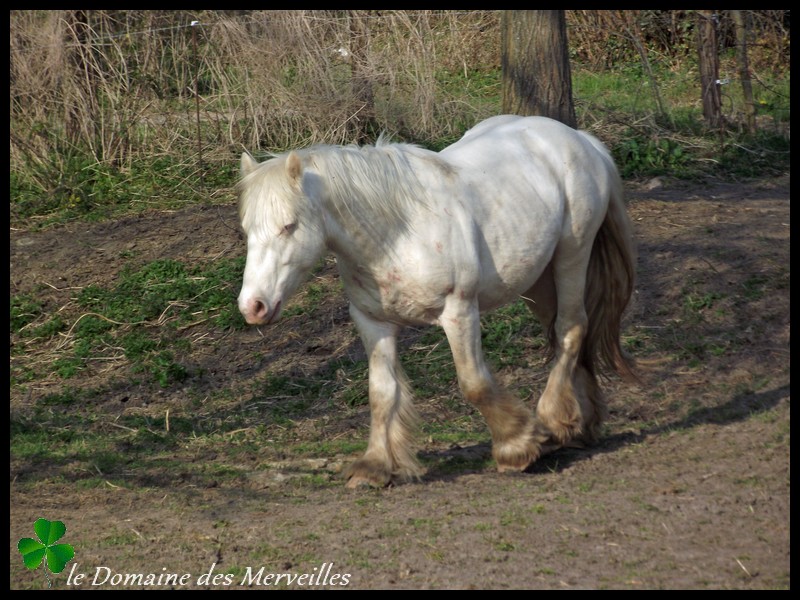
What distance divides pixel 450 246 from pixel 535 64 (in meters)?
4.11

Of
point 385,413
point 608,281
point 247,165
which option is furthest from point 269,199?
point 608,281

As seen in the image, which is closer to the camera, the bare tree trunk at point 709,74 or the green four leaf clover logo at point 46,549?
the green four leaf clover logo at point 46,549

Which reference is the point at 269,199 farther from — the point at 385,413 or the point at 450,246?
the point at 385,413

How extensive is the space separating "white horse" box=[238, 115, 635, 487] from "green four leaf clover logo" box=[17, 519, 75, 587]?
3.95ft

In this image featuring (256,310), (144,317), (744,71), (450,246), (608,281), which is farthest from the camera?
(744,71)

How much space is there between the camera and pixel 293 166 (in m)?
4.34

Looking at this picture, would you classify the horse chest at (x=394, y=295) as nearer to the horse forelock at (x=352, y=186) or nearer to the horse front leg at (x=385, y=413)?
the horse front leg at (x=385, y=413)

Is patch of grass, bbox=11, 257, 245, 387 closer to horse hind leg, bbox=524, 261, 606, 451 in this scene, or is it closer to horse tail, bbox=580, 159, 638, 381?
horse hind leg, bbox=524, 261, 606, 451

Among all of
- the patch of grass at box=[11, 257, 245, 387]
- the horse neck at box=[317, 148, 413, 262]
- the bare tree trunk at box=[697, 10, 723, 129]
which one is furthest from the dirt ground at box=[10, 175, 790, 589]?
the bare tree trunk at box=[697, 10, 723, 129]

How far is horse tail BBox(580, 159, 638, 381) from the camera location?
5.63 metres

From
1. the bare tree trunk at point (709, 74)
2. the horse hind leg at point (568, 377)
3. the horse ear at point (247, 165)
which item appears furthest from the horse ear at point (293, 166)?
the bare tree trunk at point (709, 74)

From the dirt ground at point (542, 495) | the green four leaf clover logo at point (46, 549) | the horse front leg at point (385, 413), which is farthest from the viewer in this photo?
the horse front leg at point (385, 413)

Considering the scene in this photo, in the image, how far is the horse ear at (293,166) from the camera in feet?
14.2

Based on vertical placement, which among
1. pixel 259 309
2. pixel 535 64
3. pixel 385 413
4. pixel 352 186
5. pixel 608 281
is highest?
pixel 352 186
